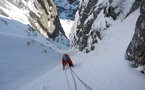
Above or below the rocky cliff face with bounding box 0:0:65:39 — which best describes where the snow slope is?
below

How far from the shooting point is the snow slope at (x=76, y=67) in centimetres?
582

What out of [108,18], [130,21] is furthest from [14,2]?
[130,21]

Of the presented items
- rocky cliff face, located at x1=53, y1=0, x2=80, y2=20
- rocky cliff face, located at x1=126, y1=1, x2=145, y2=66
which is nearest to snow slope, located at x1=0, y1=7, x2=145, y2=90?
rocky cliff face, located at x1=126, y1=1, x2=145, y2=66

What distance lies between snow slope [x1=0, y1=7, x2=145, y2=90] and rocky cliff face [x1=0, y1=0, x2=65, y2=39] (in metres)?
18.9

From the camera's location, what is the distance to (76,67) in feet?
33.2

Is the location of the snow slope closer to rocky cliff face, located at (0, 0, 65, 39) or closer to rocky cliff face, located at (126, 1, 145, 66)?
rocky cliff face, located at (126, 1, 145, 66)

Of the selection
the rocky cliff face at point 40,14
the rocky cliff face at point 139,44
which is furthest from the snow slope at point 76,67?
the rocky cliff face at point 40,14

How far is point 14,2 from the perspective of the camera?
3681cm

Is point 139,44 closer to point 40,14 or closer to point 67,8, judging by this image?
point 40,14

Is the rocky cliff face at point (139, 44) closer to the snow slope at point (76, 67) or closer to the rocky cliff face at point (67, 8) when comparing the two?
the snow slope at point (76, 67)

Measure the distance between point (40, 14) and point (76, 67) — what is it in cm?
3322

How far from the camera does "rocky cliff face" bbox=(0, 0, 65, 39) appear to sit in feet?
117

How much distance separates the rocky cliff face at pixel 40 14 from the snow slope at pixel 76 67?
18.9 m

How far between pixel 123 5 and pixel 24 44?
10.9 meters
